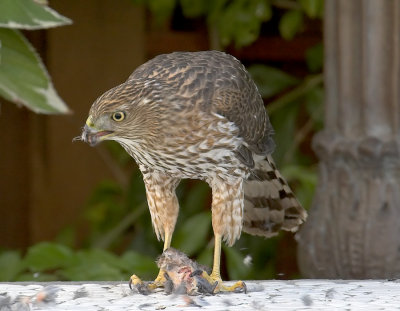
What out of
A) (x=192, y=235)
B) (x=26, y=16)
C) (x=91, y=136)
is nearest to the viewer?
(x=91, y=136)

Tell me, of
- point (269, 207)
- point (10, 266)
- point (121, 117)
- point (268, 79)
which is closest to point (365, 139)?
point (269, 207)

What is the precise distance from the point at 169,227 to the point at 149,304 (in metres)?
0.33

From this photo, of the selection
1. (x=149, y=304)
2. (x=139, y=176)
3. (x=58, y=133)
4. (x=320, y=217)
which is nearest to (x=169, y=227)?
(x=149, y=304)

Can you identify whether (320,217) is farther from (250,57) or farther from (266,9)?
(250,57)

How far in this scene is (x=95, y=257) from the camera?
12.5 ft

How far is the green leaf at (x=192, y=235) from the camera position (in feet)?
13.2

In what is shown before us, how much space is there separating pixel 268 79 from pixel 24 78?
59.9 inches

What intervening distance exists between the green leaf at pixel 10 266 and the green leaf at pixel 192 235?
0.65 m

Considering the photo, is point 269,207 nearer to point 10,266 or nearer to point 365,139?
point 365,139

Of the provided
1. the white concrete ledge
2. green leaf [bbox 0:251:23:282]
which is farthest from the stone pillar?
green leaf [bbox 0:251:23:282]

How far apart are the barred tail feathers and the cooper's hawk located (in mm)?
261

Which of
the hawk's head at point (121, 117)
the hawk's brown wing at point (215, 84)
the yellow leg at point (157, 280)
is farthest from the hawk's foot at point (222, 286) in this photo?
the hawk's head at point (121, 117)

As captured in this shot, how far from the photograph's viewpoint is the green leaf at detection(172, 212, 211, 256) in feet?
13.2

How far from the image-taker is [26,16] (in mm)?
3361
